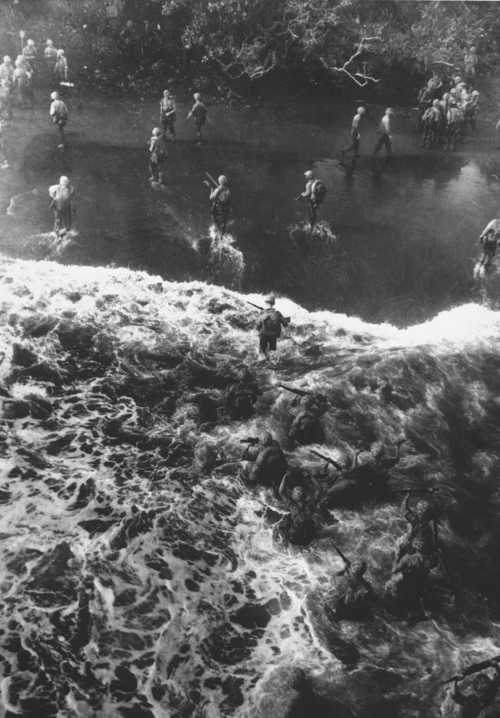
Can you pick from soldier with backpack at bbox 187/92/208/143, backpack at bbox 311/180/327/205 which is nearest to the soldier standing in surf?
backpack at bbox 311/180/327/205

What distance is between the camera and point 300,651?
403 inches

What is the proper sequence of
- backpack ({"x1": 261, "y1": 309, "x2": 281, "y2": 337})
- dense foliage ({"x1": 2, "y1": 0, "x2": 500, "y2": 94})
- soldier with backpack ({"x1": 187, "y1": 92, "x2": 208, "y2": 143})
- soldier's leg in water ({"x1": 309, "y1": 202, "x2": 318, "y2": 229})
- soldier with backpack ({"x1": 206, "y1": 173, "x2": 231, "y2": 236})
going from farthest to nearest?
1. dense foliage ({"x1": 2, "y1": 0, "x2": 500, "y2": 94})
2. soldier with backpack ({"x1": 187, "y1": 92, "x2": 208, "y2": 143})
3. soldier's leg in water ({"x1": 309, "y1": 202, "x2": 318, "y2": 229})
4. soldier with backpack ({"x1": 206, "y1": 173, "x2": 231, "y2": 236})
5. backpack ({"x1": 261, "y1": 309, "x2": 281, "y2": 337})

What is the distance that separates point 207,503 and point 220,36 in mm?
31109

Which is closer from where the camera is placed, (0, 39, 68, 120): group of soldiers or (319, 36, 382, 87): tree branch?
(0, 39, 68, 120): group of soldiers

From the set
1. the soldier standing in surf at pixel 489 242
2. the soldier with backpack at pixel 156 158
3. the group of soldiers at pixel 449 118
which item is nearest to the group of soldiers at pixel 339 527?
the soldier standing in surf at pixel 489 242

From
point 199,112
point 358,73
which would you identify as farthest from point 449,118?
point 199,112

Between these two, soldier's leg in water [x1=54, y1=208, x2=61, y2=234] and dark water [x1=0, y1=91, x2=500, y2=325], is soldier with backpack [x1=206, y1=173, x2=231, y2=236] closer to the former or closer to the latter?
dark water [x1=0, y1=91, x2=500, y2=325]

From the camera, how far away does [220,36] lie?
35.0 m

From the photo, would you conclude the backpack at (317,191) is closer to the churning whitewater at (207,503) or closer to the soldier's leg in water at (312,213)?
the soldier's leg in water at (312,213)

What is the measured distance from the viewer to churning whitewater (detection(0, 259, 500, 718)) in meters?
9.70

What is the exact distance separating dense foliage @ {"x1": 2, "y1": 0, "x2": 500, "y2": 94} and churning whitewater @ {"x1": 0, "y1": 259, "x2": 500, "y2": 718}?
2057 cm

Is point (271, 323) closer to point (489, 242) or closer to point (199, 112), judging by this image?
point (489, 242)

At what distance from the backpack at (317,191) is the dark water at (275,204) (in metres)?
1.57

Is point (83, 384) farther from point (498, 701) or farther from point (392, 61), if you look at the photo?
point (392, 61)
